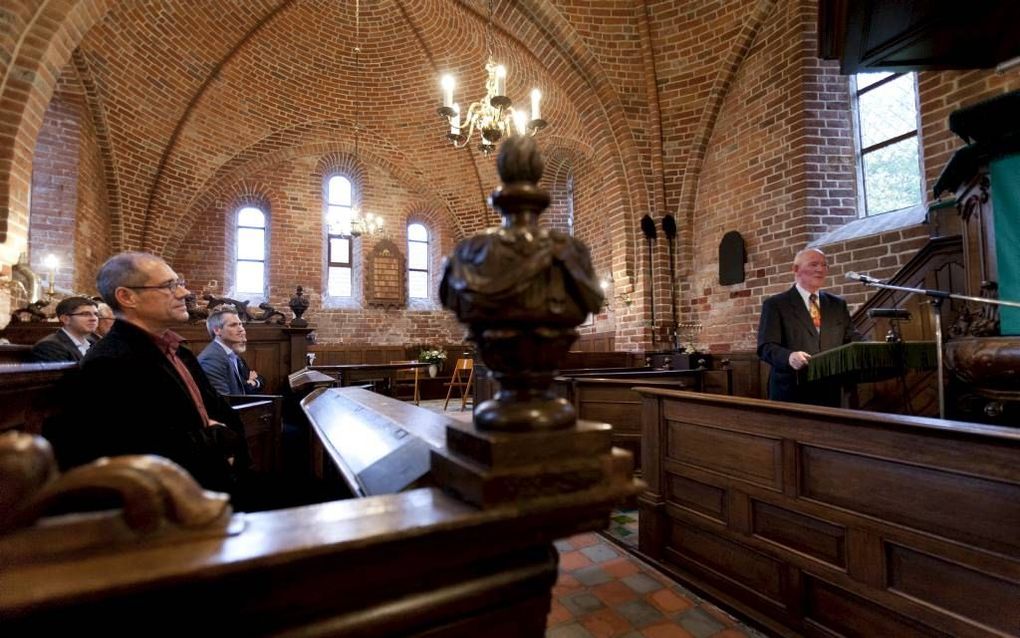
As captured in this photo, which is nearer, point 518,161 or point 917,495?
point 518,161

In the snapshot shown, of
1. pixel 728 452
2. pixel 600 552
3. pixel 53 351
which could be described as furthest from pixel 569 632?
pixel 53 351

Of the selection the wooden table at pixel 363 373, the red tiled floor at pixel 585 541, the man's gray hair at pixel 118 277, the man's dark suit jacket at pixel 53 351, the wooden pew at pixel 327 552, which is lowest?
the red tiled floor at pixel 585 541

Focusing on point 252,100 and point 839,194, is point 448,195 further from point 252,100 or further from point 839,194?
point 839,194

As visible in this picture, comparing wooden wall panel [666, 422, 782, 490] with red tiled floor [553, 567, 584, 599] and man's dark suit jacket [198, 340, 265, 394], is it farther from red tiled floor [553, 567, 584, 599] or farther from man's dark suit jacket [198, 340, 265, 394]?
man's dark suit jacket [198, 340, 265, 394]

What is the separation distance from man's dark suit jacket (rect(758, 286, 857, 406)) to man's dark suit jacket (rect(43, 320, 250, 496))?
9.25 ft

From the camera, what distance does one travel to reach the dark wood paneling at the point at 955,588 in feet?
4.91

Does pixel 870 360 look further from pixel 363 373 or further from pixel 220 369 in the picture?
pixel 363 373

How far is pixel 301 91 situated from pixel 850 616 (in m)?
10.6

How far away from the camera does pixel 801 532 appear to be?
2092 mm

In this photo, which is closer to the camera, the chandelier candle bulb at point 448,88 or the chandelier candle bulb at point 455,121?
the chandelier candle bulb at point 448,88

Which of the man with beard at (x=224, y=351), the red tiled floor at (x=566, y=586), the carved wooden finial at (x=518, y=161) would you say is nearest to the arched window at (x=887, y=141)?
the red tiled floor at (x=566, y=586)

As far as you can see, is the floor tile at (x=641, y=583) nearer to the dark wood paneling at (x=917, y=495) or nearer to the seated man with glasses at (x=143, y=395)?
the dark wood paneling at (x=917, y=495)

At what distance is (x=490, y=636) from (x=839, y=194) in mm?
6498

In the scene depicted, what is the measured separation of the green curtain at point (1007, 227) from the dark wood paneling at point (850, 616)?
1830 millimetres
